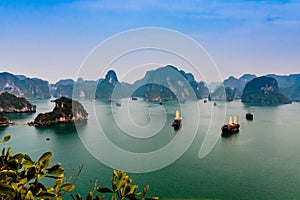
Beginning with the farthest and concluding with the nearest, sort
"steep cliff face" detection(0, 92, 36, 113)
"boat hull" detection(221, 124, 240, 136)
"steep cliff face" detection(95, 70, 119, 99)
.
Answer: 1. "steep cliff face" detection(95, 70, 119, 99)
2. "steep cliff face" detection(0, 92, 36, 113)
3. "boat hull" detection(221, 124, 240, 136)

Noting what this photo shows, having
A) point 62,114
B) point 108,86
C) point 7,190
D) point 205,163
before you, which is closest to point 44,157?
point 7,190

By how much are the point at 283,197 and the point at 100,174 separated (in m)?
7.28

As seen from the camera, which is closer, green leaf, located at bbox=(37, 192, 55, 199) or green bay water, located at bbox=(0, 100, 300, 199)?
green leaf, located at bbox=(37, 192, 55, 199)

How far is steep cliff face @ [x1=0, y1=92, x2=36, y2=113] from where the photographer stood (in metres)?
40.7

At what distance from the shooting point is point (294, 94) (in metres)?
88.5

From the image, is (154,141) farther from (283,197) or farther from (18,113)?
(18,113)

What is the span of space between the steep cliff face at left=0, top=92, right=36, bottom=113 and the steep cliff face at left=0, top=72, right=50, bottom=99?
149 feet

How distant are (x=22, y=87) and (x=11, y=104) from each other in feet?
162

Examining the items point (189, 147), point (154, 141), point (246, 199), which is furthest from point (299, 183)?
point (154, 141)

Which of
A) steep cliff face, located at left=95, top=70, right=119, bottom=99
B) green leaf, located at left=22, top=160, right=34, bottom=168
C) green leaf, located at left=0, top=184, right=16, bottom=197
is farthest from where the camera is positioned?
steep cliff face, located at left=95, top=70, right=119, bottom=99

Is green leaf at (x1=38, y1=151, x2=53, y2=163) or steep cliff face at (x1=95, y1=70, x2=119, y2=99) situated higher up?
steep cliff face at (x1=95, y1=70, x2=119, y2=99)

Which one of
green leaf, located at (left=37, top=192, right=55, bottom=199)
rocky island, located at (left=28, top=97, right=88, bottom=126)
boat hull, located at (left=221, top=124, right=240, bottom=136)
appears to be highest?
green leaf, located at (left=37, top=192, right=55, bottom=199)

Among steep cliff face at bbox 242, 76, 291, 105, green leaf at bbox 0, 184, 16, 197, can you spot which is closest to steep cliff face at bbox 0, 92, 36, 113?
green leaf at bbox 0, 184, 16, 197

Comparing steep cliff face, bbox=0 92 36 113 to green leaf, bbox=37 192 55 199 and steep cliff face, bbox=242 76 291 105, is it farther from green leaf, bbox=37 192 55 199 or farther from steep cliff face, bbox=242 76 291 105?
steep cliff face, bbox=242 76 291 105
